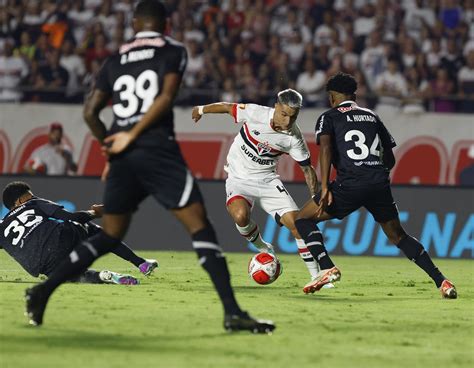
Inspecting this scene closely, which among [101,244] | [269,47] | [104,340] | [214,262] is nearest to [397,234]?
→ [214,262]

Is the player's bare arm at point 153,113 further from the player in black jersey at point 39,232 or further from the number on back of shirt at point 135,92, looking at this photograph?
the player in black jersey at point 39,232

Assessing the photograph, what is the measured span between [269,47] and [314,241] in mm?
10610

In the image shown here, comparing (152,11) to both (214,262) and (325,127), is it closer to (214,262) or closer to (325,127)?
(214,262)

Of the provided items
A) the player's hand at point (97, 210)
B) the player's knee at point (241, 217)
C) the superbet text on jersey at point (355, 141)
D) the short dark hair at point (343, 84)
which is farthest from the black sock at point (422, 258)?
the player's hand at point (97, 210)

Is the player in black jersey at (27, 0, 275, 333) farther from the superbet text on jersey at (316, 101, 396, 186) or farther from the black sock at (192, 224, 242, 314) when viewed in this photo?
the superbet text on jersey at (316, 101, 396, 186)

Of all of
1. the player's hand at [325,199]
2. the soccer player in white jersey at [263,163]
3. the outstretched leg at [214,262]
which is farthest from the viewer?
the soccer player in white jersey at [263,163]

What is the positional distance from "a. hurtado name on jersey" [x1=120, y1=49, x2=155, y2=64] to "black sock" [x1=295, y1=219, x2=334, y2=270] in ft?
12.8

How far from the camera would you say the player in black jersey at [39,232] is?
10891 millimetres

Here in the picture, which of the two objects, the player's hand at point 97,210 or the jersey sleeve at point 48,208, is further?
the jersey sleeve at point 48,208

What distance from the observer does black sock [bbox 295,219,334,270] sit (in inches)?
436

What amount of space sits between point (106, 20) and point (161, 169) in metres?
14.4

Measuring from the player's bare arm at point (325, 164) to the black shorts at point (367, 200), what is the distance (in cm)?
10

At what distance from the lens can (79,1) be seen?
72.0ft

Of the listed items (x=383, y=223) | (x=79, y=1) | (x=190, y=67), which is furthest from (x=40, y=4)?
(x=383, y=223)
